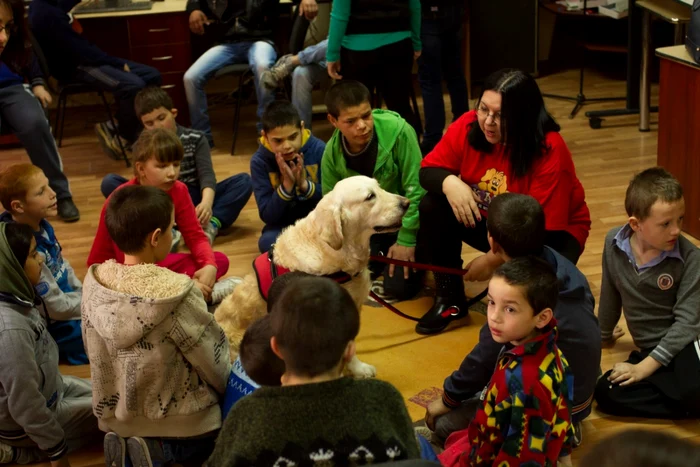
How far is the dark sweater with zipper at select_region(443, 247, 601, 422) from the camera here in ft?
8.69

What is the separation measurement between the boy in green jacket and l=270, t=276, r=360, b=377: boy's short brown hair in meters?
2.01

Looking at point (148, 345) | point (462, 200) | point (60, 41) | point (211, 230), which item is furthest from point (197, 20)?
point (148, 345)

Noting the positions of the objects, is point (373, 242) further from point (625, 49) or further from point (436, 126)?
point (625, 49)

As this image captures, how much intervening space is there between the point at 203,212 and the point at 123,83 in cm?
186

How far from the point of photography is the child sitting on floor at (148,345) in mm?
2574

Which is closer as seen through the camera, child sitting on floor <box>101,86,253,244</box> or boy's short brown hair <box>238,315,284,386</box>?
boy's short brown hair <box>238,315,284,386</box>

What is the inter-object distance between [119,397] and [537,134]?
1819 mm

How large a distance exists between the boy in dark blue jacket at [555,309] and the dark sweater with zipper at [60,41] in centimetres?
411

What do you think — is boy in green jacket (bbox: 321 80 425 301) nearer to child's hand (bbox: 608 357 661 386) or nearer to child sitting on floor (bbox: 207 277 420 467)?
child's hand (bbox: 608 357 661 386)

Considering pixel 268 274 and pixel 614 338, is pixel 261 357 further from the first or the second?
pixel 614 338

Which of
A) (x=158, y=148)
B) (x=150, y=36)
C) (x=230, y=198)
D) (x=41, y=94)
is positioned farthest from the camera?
(x=150, y=36)

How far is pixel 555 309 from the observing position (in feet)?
8.73

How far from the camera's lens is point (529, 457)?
2359 millimetres

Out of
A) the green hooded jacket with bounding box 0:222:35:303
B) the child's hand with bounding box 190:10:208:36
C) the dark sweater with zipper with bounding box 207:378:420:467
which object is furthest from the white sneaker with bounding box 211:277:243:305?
the child's hand with bounding box 190:10:208:36
